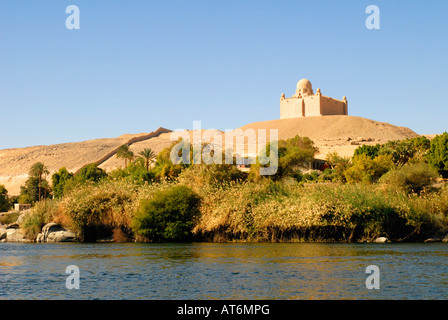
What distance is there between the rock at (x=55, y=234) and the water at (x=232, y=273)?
9.04m

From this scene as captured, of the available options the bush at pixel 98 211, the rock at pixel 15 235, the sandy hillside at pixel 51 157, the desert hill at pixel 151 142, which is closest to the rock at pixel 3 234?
the rock at pixel 15 235

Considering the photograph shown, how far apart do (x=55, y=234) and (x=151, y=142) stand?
334 ft

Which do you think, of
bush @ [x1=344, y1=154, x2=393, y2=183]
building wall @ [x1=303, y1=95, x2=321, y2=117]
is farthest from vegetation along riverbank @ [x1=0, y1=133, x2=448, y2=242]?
building wall @ [x1=303, y1=95, x2=321, y2=117]

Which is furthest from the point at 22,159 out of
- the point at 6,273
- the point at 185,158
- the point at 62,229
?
the point at 6,273

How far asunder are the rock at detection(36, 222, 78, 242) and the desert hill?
2730 inches

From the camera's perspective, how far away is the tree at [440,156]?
1973 inches

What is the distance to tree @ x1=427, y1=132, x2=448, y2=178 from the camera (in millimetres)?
50125

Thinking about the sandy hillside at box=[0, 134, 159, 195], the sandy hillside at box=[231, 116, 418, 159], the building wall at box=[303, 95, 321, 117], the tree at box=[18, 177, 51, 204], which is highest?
the building wall at box=[303, 95, 321, 117]

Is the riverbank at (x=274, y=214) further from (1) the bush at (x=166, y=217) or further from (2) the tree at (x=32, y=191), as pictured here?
(2) the tree at (x=32, y=191)

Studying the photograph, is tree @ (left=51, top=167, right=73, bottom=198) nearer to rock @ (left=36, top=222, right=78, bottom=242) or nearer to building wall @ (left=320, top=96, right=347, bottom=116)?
rock @ (left=36, top=222, right=78, bottom=242)

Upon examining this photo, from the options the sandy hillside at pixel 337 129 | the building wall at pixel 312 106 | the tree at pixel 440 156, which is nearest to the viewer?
the tree at pixel 440 156

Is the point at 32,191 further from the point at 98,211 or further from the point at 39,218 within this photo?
the point at 98,211

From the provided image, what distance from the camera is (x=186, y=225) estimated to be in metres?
34.7

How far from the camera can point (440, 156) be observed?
50.4 m
